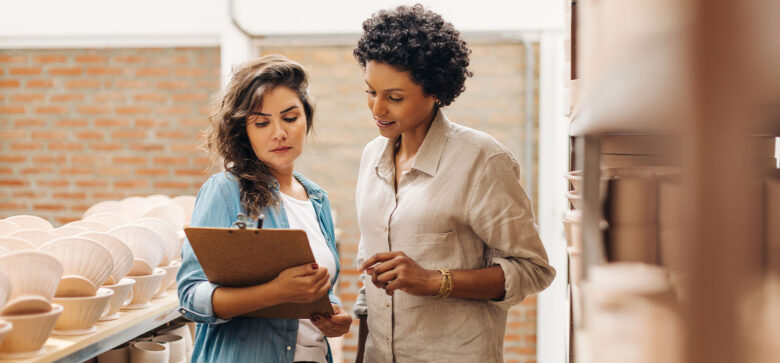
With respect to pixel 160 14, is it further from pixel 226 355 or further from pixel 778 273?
pixel 778 273

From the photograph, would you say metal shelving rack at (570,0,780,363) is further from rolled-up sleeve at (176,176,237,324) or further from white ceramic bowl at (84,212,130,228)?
white ceramic bowl at (84,212,130,228)

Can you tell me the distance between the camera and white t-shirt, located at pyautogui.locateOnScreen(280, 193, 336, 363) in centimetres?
158

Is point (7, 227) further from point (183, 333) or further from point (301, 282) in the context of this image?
point (301, 282)

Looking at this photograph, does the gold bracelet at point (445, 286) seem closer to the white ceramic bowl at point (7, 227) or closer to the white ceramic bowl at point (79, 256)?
the white ceramic bowl at point (79, 256)

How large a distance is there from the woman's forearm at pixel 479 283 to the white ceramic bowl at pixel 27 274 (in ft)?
2.97

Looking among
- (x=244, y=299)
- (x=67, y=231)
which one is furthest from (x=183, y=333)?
(x=244, y=299)

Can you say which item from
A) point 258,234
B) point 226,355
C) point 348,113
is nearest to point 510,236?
point 258,234

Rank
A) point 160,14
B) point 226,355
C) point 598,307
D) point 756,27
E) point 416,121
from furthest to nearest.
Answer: point 160,14 → point 416,121 → point 226,355 → point 598,307 → point 756,27

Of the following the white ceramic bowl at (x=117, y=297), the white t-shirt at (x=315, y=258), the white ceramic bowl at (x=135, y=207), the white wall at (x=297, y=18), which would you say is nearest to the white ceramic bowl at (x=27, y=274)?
the white ceramic bowl at (x=117, y=297)

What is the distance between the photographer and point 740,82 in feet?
0.86

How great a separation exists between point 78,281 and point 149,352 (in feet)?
1.29

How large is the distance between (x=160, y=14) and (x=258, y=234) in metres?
2.97

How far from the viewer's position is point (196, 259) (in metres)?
1.47

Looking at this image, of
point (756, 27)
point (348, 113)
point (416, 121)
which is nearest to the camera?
point (756, 27)
